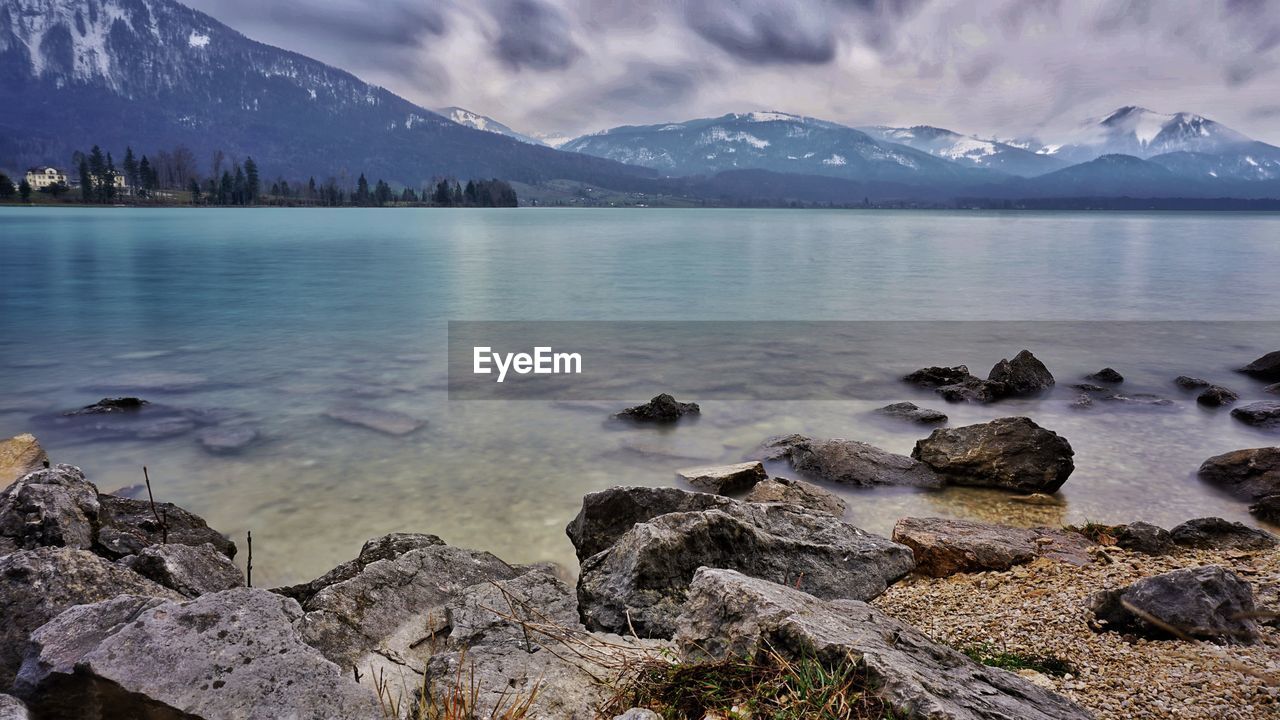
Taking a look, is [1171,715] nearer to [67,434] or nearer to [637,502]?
[637,502]

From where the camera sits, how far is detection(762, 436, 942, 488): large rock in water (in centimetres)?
1102

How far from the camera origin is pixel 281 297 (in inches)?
1407

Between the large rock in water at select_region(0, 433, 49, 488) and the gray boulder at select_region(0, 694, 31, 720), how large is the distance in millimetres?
8796

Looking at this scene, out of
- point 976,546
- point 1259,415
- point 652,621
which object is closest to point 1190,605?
point 976,546

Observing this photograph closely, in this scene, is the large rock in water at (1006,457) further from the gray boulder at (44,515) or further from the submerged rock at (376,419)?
the gray boulder at (44,515)

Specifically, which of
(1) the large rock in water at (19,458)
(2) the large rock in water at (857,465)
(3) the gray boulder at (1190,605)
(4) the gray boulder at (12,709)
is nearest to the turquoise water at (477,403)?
(2) the large rock in water at (857,465)

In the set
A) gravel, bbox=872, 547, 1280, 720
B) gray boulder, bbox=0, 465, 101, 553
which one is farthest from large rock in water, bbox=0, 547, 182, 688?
gravel, bbox=872, 547, 1280, 720

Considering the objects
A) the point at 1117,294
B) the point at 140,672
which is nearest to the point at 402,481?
the point at 140,672

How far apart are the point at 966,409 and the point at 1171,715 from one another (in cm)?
1239

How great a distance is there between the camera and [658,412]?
14641 millimetres

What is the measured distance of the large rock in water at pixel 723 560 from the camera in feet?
16.4

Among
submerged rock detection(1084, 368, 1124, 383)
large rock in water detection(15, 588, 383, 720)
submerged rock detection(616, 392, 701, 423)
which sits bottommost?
submerged rock detection(616, 392, 701, 423)

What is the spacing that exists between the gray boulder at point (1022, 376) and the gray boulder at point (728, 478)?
8800 millimetres

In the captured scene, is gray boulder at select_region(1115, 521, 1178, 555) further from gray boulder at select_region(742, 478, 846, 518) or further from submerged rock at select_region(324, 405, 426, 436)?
submerged rock at select_region(324, 405, 426, 436)
